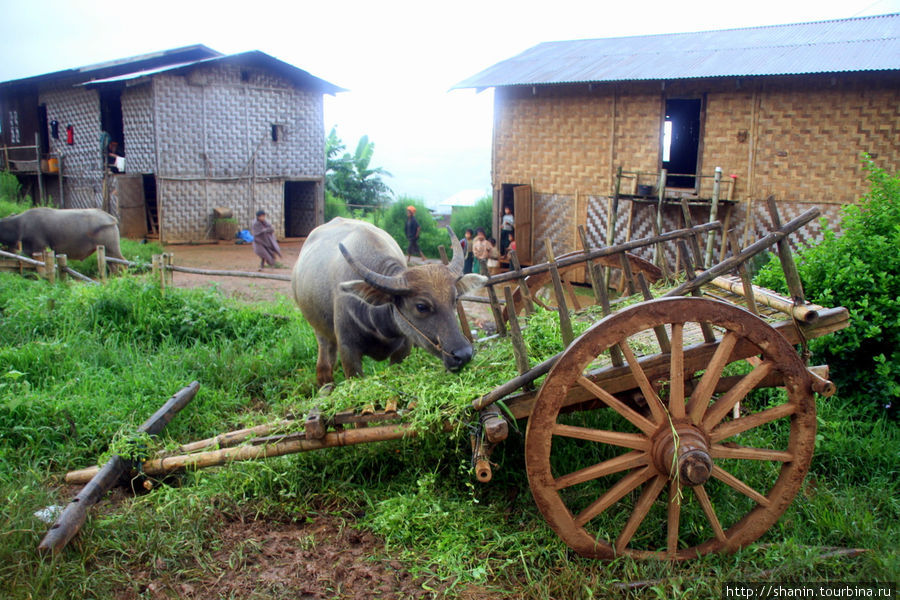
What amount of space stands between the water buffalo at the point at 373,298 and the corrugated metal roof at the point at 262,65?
38.0 feet

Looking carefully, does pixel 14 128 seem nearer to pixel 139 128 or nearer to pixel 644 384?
pixel 139 128

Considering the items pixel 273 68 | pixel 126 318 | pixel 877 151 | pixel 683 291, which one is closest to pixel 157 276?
pixel 126 318

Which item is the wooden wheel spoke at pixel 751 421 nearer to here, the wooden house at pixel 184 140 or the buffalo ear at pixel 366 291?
the buffalo ear at pixel 366 291

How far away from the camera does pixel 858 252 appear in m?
4.73

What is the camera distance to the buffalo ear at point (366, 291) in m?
4.24

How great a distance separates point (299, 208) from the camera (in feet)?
63.4

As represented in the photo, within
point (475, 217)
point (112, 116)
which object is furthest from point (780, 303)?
point (112, 116)

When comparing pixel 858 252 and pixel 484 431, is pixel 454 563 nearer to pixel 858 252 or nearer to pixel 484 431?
pixel 484 431

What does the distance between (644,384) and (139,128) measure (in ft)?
53.7

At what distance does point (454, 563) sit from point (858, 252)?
373 cm

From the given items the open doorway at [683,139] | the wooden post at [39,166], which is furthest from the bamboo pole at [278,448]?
the wooden post at [39,166]

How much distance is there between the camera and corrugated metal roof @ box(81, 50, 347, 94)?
15.5 m

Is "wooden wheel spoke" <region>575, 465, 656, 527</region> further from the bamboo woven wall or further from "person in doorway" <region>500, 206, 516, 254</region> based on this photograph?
"person in doorway" <region>500, 206, 516, 254</region>

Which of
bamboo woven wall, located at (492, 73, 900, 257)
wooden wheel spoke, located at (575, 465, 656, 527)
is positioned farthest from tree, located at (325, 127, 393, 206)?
wooden wheel spoke, located at (575, 465, 656, 527)
